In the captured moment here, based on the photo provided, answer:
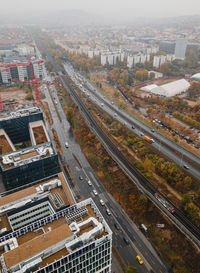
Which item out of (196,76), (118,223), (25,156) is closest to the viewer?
(118,223)

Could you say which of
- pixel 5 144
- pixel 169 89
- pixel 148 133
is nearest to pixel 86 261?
pixel 5 144

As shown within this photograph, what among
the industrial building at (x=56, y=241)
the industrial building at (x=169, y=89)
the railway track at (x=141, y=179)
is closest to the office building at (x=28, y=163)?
the industrial building at (x=56, y=241)

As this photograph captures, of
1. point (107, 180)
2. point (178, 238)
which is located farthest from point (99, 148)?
point (178, 238)

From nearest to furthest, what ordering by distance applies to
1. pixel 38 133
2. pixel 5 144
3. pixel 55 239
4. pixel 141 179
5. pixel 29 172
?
pixel 55 239 → pixel 29 172 → pixel 141 179 → pixel 5 144 → pixel 38 133

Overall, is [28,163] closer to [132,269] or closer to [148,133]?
[132,269]

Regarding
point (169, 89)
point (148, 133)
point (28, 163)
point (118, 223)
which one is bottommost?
point (118, 223)

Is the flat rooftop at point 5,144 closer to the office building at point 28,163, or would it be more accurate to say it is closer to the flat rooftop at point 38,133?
the office building at point 28,163

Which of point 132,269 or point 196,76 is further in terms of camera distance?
point 196,76
